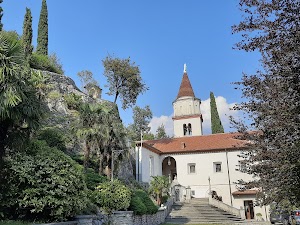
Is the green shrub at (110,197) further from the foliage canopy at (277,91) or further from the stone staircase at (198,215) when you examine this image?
the stone staircase at (198,215)

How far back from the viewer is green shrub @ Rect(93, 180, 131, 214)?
1470 centimetres

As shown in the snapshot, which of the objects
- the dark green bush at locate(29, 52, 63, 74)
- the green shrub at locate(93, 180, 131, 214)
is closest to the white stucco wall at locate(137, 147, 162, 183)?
the dark green bush at locate(29, 52, 63, 74)

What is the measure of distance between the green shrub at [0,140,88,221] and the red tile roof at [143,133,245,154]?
25.3 meters

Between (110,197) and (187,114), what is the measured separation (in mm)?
33521

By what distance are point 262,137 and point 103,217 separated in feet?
27.7

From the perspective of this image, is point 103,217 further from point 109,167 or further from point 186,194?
point 186,194

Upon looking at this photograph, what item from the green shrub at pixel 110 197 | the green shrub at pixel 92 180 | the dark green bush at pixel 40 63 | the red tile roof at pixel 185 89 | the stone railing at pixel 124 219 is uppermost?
the red tile roof at pixel 185 89

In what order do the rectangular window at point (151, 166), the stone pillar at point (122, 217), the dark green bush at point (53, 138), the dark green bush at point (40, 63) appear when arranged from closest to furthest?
the stone pillar at point (122, 217), the dark green bush at point (53, 138), the dark green bush at point (40, 63), the rectangular window at point (151, 166)

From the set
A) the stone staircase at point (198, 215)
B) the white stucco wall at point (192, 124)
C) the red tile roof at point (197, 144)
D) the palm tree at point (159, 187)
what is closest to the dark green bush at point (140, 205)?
the palm tree at point (159, 187)

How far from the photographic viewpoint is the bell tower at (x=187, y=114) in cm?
4653

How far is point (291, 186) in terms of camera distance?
26.8ft

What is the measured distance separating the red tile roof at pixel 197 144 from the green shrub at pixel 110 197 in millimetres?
20417

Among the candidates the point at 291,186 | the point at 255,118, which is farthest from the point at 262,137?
the point at 291,186

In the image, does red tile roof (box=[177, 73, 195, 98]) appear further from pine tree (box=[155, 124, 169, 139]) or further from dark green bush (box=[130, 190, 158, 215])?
dark green bush (box=[130, 190, 158, 215])
